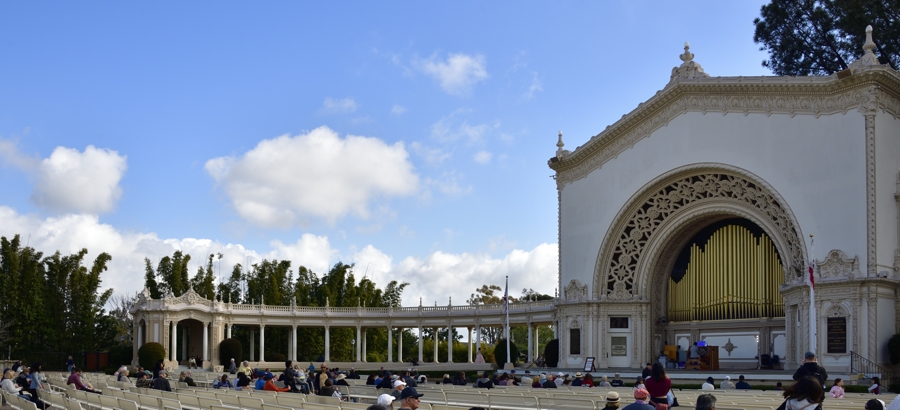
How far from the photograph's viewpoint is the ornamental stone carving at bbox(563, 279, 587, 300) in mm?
44281

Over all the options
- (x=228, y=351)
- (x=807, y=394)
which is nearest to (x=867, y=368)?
(x=807, y=394)

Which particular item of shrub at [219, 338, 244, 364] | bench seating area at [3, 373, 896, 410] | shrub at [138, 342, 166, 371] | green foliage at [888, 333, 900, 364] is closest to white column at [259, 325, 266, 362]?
shrub at [219, 338, 244, 364]

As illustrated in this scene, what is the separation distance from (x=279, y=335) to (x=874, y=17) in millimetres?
44293

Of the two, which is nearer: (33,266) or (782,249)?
(782,249)

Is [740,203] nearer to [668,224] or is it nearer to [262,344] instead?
[668,224]

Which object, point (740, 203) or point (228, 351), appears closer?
point (740, 203)

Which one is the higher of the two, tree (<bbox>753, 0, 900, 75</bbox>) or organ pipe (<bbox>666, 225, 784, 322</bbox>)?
tree (<bbox>753, 0, 900, 75</bbox>)

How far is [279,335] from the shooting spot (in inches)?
2633

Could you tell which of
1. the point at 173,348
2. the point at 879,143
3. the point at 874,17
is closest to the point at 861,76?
the point at 879,143

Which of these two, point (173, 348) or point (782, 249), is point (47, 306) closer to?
point (173, 348)

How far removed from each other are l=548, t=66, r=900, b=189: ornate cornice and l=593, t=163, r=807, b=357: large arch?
2669mm

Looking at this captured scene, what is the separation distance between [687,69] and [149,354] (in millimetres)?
33014

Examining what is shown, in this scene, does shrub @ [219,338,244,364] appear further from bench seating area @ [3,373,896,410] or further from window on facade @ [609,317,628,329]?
bench seating area @ [3,373,896,410]

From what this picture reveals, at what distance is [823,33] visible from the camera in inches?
2122
